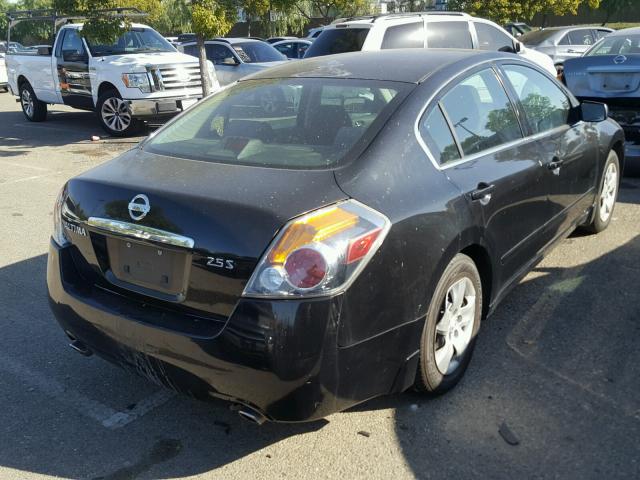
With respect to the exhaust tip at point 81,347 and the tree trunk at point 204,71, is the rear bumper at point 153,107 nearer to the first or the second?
the tree trunk at point 204,71

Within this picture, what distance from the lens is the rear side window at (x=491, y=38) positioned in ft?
33.6

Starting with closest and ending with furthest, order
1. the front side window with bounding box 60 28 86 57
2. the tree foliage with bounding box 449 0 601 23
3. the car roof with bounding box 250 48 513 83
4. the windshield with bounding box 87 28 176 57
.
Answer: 1. the car roof with bounding box 250 48 513 83
2. the windshield with bounding box 87 28 176 57
3. the front side window with bounding box 60 28 86 57
4. the tree foliage with bounding box 449 0 601 23

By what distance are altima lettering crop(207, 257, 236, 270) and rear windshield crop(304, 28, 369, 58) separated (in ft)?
22.7

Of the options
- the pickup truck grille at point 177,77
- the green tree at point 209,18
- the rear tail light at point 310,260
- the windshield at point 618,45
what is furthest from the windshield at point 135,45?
the rear tail light at point 310,260

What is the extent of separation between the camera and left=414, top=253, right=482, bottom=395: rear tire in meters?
3.09

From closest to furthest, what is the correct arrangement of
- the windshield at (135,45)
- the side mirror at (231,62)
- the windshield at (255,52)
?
the windshield at (135,45) < the side mirror at (231,62) < the windshield at (255,52)

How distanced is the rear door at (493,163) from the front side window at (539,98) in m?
0.22

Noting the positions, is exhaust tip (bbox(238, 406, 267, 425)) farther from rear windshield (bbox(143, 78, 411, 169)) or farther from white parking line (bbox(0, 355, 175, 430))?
rear windshield (bbox(143, 78, 411, 169))

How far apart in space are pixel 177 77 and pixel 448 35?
15.7 ft

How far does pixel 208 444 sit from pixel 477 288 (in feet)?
5.12

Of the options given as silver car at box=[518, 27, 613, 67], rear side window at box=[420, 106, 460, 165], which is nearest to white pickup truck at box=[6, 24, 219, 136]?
rear side window at box=[420, 106, 460, 165]

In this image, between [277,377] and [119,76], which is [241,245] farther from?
[119,76]

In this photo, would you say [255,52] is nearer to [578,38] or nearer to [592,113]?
[578,38]

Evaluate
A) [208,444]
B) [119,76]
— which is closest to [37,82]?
[119,76]
